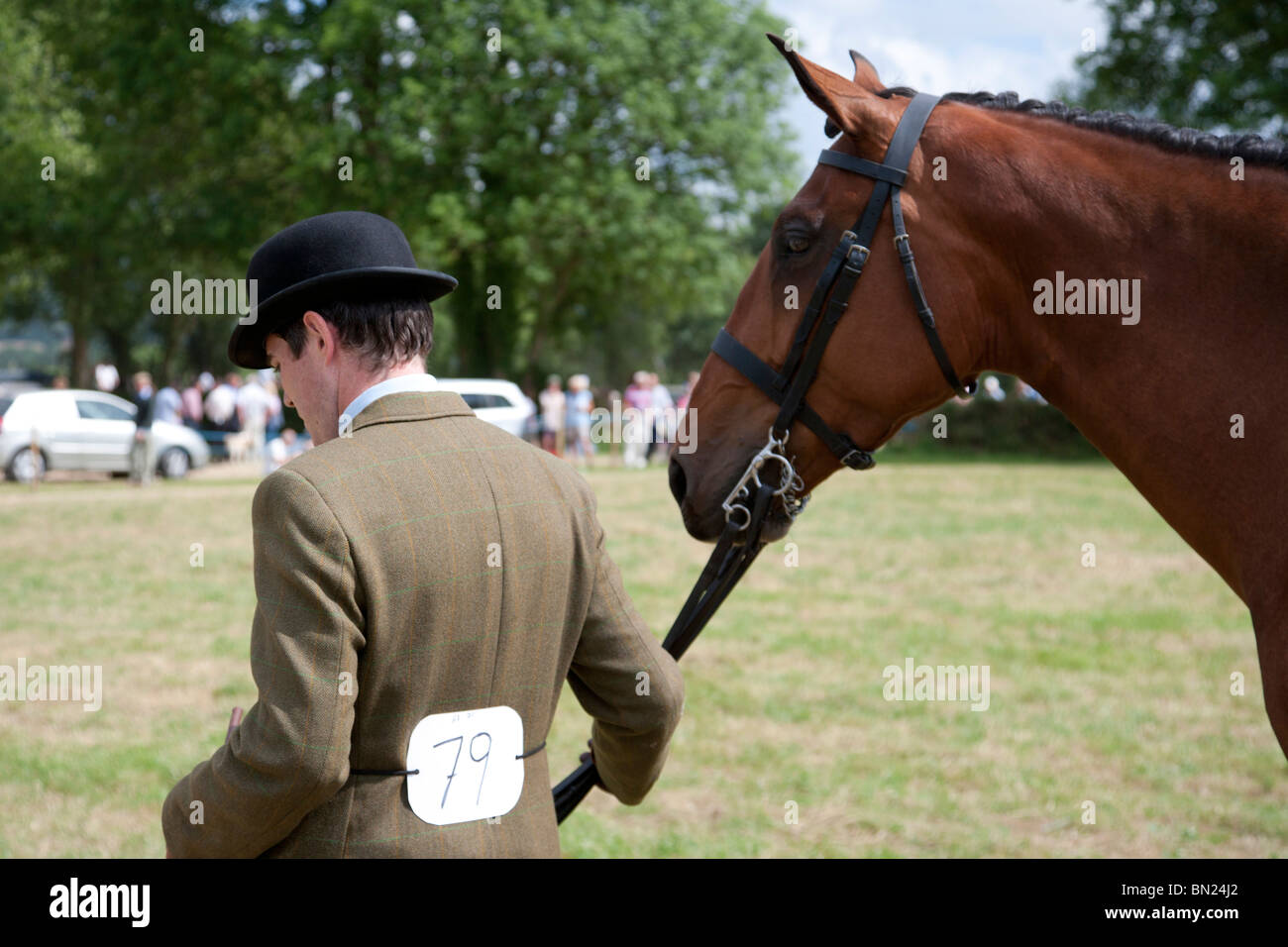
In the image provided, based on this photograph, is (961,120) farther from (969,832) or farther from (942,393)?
(969,832)

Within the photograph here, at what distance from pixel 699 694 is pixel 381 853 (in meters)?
5.48

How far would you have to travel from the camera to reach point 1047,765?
5.91 meters

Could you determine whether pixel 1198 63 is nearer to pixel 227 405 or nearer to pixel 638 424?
pixel 638 424

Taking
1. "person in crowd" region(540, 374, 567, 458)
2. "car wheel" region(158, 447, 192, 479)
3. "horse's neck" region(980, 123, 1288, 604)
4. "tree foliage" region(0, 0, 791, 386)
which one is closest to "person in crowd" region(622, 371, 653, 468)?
"person in crowd" region(540, 374, 567, 458)

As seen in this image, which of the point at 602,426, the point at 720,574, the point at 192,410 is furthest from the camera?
the point at 192,410

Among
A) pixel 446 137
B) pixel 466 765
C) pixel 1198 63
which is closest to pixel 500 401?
pixel 446 137

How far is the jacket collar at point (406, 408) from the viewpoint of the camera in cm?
204

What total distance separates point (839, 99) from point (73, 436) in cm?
2239

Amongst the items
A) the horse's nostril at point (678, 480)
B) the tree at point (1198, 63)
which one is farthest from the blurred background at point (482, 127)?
the horse's nostril at point (678, 480)

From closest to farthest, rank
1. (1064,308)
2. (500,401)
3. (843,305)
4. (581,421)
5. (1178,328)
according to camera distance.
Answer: (1178,328) < (1064,308) < (843,305) < (500,401) < (581,421)

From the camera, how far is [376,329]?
206 centimetres

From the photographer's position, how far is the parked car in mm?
20797

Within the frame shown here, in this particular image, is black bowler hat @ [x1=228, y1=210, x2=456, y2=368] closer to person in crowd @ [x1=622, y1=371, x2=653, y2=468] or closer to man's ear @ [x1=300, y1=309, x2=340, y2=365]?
man's ear @ [x1=300, y1=309, x2=340, y2=365]
